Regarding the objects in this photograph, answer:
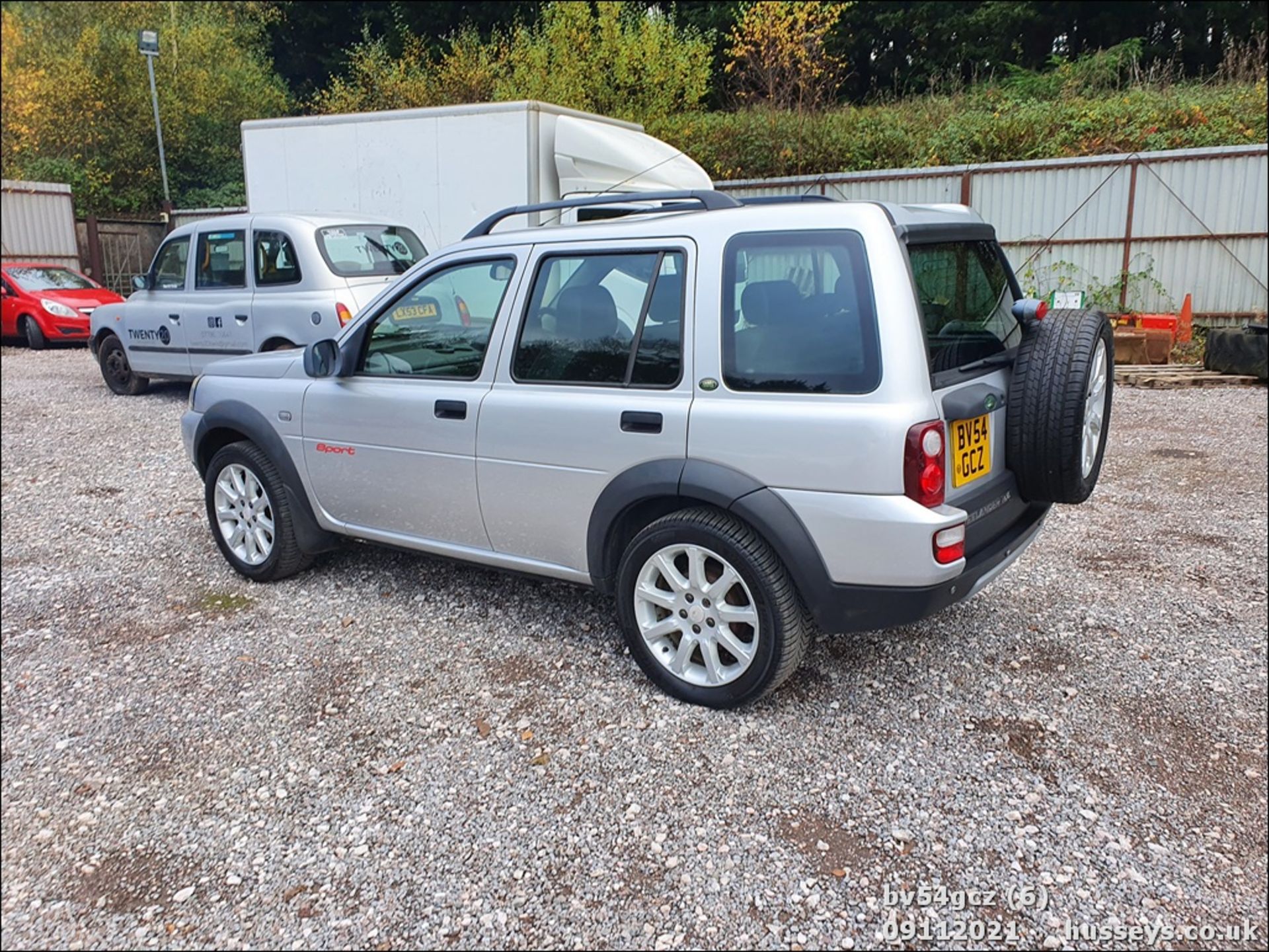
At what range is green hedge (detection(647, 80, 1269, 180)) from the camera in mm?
14258

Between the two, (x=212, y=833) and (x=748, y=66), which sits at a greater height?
(x=748, y=66)

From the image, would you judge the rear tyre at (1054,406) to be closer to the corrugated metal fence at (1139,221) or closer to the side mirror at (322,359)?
the side mirror at (322,359)

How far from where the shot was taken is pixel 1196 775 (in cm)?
320

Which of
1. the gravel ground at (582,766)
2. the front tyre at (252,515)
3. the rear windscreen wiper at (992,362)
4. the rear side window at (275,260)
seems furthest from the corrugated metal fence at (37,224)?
the rear windscreen wiper at (992,362)

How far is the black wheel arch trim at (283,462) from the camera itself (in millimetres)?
4777

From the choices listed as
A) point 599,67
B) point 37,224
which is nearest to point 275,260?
point 599,67

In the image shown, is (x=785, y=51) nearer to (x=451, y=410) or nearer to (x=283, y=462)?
(x=283, y=462)

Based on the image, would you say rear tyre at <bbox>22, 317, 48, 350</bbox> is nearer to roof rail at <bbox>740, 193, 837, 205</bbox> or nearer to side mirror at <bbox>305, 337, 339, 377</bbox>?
side mirror at <bbox>305, 337, 339, 377</bbox>

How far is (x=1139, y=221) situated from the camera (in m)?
13.1

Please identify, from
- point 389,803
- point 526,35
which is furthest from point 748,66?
point 389,803

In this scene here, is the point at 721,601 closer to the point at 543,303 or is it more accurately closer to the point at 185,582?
the point at 543,303

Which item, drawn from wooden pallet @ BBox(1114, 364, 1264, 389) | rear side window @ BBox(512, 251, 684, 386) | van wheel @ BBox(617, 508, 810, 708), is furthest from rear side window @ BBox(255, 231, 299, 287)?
wooden pallet @ BBox(1114, 364, 1264, 389)

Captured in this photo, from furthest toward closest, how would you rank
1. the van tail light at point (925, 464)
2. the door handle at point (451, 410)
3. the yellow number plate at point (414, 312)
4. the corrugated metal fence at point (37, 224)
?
the corrugated metal fence at point (37, 224)
the yellow number plate at point (414, 312)
the door handle at point (451, 410)
the van tail light at point (925, 464)

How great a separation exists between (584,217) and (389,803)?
7.59 metres
